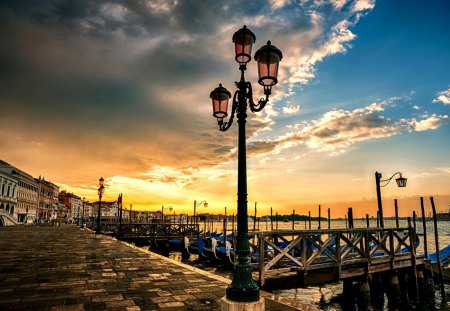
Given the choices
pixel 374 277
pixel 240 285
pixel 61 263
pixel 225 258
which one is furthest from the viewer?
pixel 225 258

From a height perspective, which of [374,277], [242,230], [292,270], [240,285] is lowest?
[374,277]

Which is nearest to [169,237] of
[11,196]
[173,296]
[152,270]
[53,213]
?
[152,270]

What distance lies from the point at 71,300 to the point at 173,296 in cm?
168

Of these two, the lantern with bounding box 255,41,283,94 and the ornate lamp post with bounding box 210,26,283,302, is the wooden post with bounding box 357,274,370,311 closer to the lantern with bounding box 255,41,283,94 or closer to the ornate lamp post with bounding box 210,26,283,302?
the ornate lamp post with bounding box 210,26,283,302

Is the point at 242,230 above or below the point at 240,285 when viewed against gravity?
above

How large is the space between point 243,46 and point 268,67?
537 millimetres

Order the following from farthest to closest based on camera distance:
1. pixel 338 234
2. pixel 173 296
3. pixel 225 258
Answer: pixel 225 258 → pixel 338 234 → pixel 173 296

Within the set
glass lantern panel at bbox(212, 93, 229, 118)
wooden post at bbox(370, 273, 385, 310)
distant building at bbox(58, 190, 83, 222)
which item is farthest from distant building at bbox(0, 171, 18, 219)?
glass lantern panel at bbox(212, 93, 229, 118)

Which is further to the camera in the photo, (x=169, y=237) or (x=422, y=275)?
(x=169, y=237)

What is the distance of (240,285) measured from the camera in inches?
156

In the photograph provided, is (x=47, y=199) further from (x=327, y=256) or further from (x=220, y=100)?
(x=220, y=100)

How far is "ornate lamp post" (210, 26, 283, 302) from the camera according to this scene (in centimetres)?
398

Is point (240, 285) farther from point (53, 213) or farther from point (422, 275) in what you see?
point (53, 213)

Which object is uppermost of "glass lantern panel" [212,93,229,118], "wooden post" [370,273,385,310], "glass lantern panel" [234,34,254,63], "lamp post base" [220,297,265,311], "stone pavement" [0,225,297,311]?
"glass lantern panel" [234,34,254,63]
